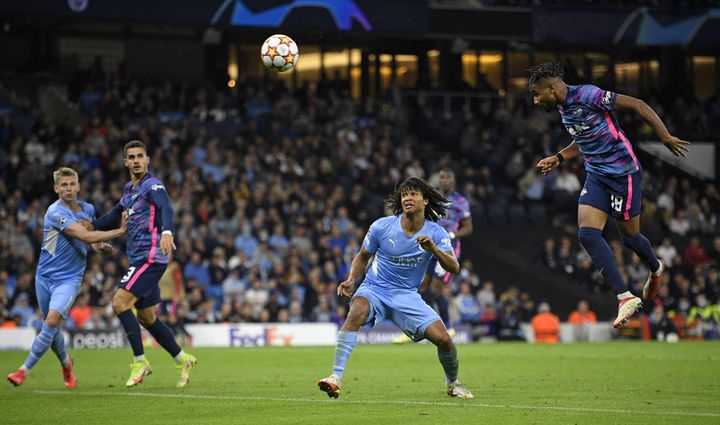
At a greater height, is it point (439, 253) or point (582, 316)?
point (439, 253)

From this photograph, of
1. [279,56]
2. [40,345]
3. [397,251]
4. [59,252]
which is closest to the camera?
[397,251]

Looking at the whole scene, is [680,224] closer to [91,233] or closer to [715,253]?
[715,253]

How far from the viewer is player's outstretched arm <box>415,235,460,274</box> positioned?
10.9 m

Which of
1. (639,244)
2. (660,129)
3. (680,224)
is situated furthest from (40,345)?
(680,224)

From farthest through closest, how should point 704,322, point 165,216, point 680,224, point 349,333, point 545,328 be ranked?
point 680,224
point 704,322
point 545,328
point 165,216
point 349,333

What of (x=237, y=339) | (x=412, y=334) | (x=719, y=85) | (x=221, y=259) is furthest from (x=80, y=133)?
(x=719, y=85)

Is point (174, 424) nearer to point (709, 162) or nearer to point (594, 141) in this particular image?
point (594, 141)

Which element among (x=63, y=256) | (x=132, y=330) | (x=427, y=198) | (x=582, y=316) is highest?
(x=427, y=198)

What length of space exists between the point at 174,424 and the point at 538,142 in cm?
2874

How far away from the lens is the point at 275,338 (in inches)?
1067

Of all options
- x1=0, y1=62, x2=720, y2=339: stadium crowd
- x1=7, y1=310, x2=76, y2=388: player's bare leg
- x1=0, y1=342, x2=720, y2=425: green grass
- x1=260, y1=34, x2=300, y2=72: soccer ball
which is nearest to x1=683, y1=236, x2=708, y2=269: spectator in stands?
x1=0, y1=62, x2=720, y2=339: stadium crowd

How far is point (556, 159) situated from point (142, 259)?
485 centimetres

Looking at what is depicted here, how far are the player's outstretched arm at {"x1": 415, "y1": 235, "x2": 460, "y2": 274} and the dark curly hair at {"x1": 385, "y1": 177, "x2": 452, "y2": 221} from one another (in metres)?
0.67

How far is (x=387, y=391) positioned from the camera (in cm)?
1319
